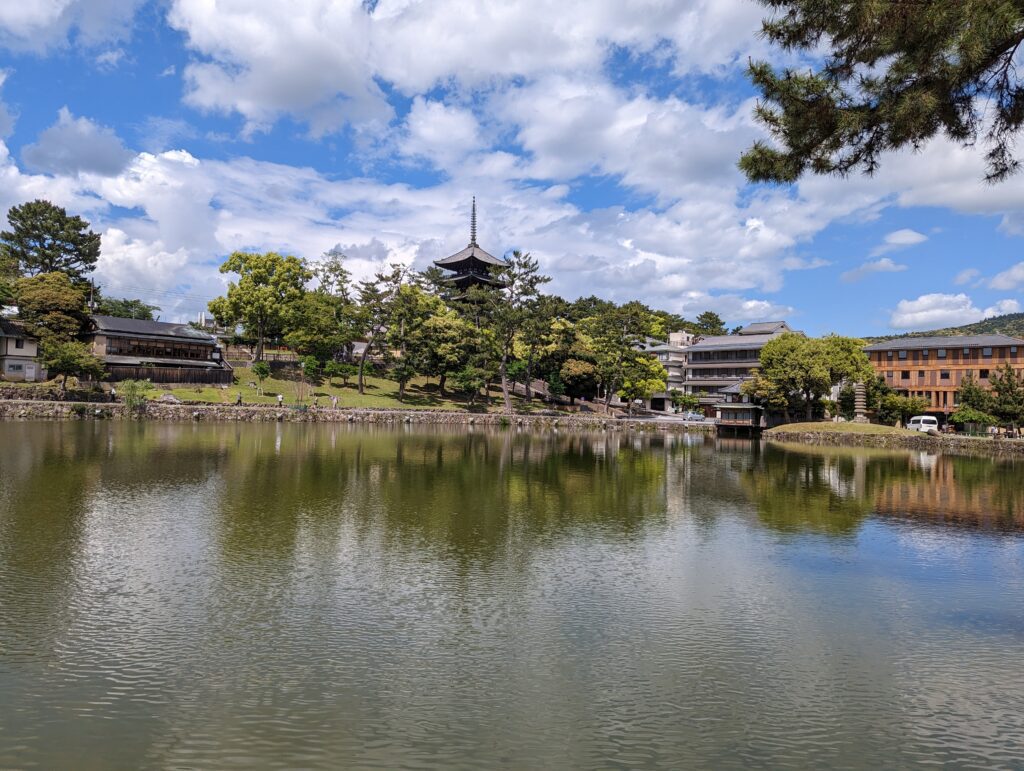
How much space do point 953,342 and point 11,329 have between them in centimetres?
8366

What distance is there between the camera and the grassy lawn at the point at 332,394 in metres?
56.9

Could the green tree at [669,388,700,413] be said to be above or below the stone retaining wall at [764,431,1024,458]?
above

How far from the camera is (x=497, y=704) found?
726cm

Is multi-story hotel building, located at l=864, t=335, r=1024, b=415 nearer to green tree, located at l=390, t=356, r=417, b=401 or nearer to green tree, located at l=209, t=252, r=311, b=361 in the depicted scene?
green tree, located at l=390, t=356, r=417, b=401

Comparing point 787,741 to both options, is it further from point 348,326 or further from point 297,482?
point 348,326

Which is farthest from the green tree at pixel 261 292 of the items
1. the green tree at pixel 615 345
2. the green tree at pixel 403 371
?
the green tree at pixel 615 345

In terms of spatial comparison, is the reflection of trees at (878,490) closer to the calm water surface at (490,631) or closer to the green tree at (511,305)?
the calm water surface at (490,631)

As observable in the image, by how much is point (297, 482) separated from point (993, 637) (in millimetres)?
19319

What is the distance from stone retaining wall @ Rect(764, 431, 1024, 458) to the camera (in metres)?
46.0

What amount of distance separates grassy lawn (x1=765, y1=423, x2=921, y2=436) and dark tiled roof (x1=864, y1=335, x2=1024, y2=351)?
585 inches

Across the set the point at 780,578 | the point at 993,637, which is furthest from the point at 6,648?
the point at 993,637

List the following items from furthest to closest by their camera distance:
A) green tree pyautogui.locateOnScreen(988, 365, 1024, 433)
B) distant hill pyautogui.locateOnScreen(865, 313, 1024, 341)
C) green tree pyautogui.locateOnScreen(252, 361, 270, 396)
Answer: distant hill pyautogui.locateOnScreen(865, 313, 1024, 341) < green tree pyautogui.locateOnScreen(252, 361, 270, 396) < green tree pyautogui.locateOnScreen(988, 365, 1024, 433)

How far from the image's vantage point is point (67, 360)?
1903 inches

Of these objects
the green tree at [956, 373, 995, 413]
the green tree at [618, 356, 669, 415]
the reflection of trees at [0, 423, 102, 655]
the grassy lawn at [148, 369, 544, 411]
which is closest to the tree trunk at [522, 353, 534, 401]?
the grassy lawn at [148, 369, 544, 411]
